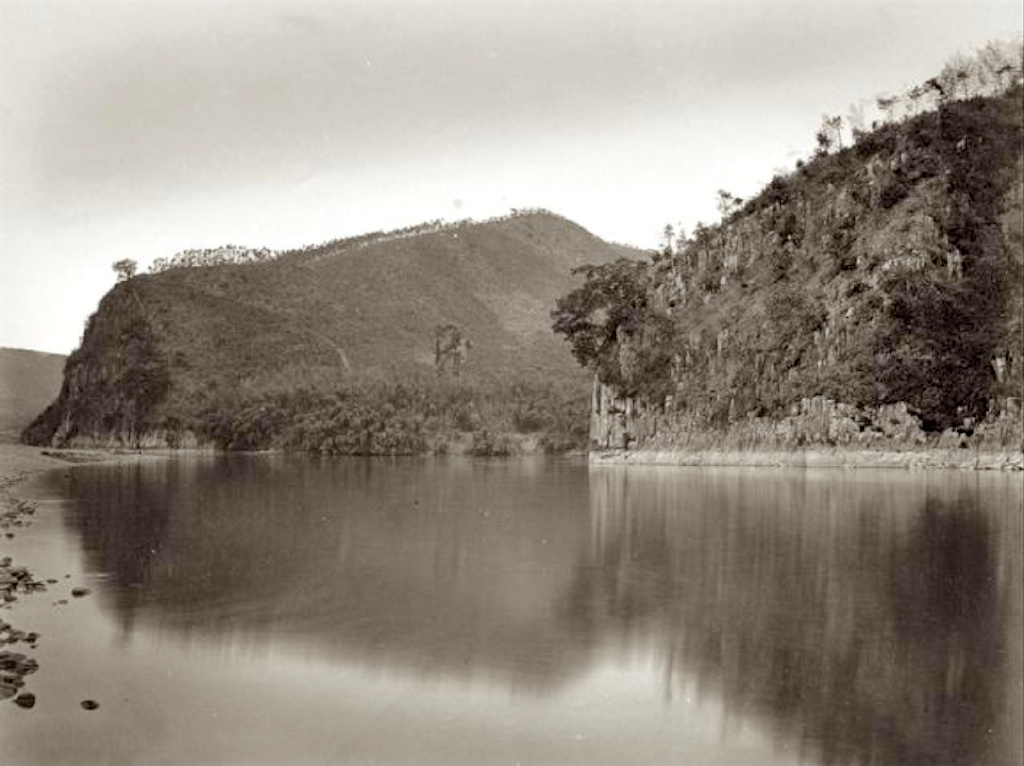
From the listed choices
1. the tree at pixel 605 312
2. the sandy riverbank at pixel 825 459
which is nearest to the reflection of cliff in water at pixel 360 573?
the sandy riverbank at pixel 825 459

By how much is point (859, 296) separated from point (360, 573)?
6626 centimetres

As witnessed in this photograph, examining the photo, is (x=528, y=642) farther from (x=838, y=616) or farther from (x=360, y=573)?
(x=360, y=573)

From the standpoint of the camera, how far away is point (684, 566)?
25.5 m

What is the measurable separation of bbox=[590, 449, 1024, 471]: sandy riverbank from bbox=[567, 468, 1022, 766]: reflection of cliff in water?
35102 millimetres

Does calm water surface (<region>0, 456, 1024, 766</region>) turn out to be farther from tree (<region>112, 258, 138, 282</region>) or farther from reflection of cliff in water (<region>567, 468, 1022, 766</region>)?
tree (<region>112, 258, 138, 282</region>)

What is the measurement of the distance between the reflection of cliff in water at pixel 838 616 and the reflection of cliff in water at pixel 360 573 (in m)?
1.54

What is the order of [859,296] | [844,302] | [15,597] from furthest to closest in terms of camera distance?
[844,302] → [859,296] → [15,597]

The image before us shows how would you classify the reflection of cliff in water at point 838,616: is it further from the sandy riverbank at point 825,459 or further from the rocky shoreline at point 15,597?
the sandy riverbank at point 825,459

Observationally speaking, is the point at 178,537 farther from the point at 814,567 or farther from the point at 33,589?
the point at 814,567

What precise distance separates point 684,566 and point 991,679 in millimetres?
10948

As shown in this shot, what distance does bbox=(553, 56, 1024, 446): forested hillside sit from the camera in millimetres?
76125

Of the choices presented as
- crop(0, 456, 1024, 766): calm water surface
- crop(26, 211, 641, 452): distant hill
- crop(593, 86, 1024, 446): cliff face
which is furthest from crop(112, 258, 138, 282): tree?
crop(0, 456, 1024, 766): calm water surface

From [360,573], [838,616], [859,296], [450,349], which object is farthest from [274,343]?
[838,616]

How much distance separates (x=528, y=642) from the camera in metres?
17.4
